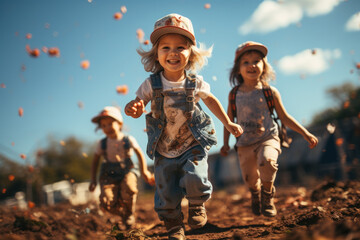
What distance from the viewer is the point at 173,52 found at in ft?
9.71

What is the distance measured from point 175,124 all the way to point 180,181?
1.77 feet

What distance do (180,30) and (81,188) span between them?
65.1 feet

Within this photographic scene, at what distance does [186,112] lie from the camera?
297 centimetres

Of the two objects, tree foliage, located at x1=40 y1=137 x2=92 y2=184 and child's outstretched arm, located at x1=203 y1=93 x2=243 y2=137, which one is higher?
tree foliage, located at x1=40 y1=137 x2=92 y2=184

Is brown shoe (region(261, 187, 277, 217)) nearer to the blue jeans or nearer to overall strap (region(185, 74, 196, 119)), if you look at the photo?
the blue jeans

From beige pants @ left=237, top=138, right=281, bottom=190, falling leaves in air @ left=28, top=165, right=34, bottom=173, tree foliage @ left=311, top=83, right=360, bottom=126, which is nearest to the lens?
beige pants @ left=237, top=138, right=281, bottom=190

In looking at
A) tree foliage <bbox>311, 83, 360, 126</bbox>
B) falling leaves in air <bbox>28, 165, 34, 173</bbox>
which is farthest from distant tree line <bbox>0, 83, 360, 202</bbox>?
falling leaves in air <bbox>28, 165, 34, 173</bbox>

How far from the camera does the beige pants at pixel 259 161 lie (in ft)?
11.9

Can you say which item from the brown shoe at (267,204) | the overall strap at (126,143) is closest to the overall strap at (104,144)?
the overall strap at (126,143)

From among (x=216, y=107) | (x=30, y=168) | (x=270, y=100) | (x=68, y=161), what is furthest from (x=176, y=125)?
(x=68, y=161)

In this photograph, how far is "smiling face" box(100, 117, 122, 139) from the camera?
488 centimetres

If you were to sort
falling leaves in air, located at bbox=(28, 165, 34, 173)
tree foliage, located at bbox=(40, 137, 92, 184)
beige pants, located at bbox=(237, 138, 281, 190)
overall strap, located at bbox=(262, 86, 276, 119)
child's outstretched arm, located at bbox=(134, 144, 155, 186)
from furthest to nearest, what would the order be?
tree foliage, located at bbox=(40, 137, 92, 184)
falling leaves in air, located at bbox=(28, 165, 34, 173)
child's outstretched arm, located at bbox=(134, 144, 155, 186)
overall strap, located at bbox=(262, 86, 276, 119)
beige pants, located at bbox=(237, 138, 281, 190)

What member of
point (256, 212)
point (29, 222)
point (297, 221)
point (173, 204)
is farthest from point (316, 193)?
point (29, 222)

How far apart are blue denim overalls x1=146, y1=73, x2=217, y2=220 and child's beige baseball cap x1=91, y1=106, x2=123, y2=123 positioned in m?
1.92
